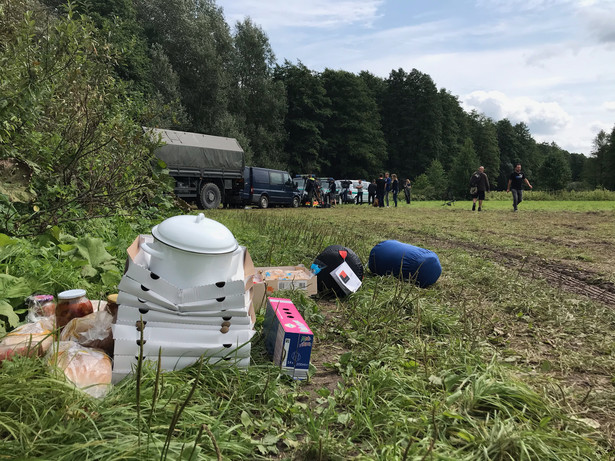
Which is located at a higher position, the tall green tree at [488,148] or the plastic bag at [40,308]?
the tall green tree at [488,148]

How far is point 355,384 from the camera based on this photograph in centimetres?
217

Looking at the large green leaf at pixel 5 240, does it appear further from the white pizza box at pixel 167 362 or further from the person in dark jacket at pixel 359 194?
the person in dark jacket at pixel 359 194

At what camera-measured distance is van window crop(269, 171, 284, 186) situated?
69.9 feet

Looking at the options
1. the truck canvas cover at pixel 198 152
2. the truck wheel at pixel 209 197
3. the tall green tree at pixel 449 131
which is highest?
the tall green tree at pixel 449 131

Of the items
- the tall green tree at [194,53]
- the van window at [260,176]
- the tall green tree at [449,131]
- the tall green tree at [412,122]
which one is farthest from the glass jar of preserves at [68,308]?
the tall green tree at [449,131]

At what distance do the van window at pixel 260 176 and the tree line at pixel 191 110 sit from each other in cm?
483

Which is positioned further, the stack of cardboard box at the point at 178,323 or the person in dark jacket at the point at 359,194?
the person in dark jacket at the point at 359,194

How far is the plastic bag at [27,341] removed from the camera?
1.85 m

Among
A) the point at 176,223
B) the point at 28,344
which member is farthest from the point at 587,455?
the point at 28,344

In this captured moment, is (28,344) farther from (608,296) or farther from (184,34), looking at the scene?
(184,34)

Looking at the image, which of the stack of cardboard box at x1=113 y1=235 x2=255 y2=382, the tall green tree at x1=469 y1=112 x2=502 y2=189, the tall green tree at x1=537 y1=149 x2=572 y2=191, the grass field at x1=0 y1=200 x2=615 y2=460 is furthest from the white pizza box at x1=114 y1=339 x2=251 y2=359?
the tall green tree at x1=469 y1=112 x2=502 y2=189

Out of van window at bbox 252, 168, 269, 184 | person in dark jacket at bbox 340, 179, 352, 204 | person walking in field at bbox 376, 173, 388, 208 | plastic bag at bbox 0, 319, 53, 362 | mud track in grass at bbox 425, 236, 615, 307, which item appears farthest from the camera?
person in dark jacket at bbox 340, 179, 352, 204

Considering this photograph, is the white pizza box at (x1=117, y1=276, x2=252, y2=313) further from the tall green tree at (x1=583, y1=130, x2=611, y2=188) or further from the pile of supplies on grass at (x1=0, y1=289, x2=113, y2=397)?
the tall green tree at (x1=583, y1=130, x2=611, y2=188)

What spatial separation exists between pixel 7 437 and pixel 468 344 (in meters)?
2.56
